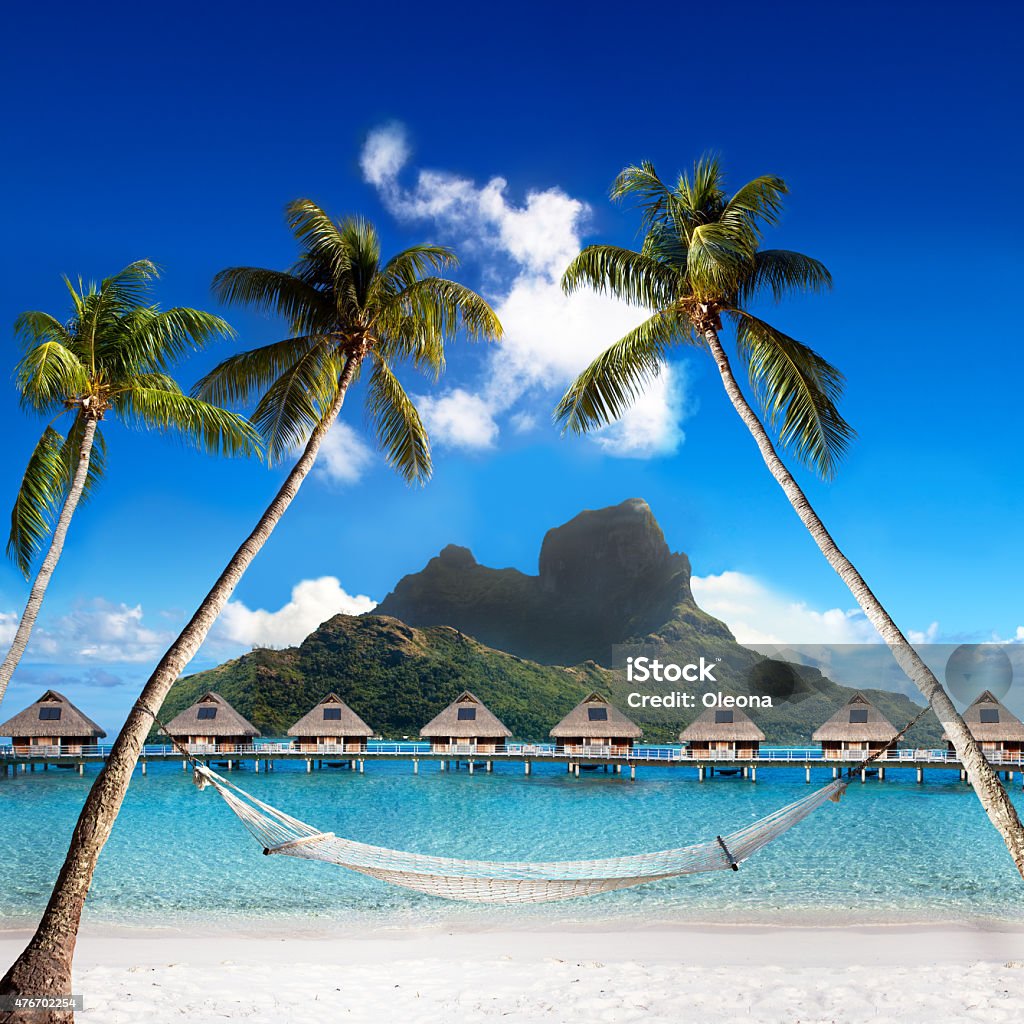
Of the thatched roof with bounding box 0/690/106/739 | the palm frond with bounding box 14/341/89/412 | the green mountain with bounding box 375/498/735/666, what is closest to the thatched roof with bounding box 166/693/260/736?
the thatched roof with bounding box 0/690/106/739

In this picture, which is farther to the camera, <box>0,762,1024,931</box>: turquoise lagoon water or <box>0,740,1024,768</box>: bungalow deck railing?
<box>0,740,1024,768</box>: bungalow deck railing

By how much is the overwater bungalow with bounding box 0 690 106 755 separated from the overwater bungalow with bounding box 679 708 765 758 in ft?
49.4

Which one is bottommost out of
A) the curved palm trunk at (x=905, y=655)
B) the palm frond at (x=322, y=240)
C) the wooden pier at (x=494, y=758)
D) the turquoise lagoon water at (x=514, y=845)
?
the turquoise lagoon water at (x=514, y=845)

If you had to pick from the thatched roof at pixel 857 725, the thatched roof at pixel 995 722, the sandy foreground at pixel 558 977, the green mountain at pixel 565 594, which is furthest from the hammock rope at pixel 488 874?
the green mountain at pixel 565 594

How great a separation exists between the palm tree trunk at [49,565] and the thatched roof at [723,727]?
17.4m

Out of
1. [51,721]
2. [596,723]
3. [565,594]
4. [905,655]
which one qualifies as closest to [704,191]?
[905,655]

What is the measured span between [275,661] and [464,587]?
2497 cm

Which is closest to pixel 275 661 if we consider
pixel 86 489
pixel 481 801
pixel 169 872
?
pixel 481 801

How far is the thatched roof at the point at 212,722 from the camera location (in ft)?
69.4

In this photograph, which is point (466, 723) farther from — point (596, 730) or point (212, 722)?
point (212, 722)

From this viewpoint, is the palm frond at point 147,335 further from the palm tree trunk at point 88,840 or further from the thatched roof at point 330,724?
the thatched roof at point 330,724

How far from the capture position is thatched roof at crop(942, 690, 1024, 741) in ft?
65.1

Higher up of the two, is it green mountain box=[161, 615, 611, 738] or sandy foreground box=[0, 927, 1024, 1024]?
green mountain box=[161, 615, 611, 738]

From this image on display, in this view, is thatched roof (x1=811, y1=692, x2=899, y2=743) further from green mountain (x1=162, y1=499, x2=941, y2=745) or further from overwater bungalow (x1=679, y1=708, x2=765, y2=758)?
green mountain (x1=162, y1=499, x2=941, y2=745)
